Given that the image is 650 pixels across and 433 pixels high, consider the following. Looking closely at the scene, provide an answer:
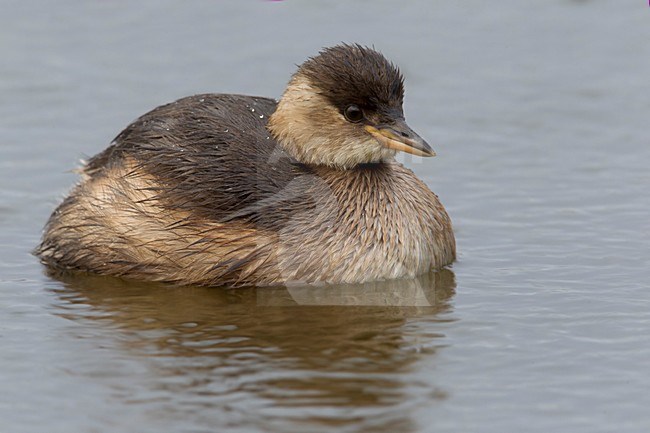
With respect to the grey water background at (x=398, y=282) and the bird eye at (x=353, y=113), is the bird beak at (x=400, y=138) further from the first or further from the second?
the grey water background at (x=398, y=282)

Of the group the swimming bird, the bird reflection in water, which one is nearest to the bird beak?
the swimming bird

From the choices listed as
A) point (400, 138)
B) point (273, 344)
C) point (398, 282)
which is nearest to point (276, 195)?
point (400, 138)

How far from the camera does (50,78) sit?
15727 millimetres

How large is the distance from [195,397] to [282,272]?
225 cm

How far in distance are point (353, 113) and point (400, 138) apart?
439 mm

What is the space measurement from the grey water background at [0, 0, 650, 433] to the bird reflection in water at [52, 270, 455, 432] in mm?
24

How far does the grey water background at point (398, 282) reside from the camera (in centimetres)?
895

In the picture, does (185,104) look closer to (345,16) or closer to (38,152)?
(38,152)

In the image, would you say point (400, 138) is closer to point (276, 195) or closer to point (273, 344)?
point (276, 195)

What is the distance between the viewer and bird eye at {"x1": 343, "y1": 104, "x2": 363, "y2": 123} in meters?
11.2

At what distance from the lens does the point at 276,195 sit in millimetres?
11102

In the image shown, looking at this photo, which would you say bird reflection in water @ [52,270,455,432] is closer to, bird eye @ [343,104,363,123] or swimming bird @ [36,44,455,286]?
swimming bird @ [36,44,455,286]

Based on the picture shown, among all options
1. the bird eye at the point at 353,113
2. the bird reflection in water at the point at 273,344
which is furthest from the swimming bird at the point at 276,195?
the bird reflection in water at the point at 273,344

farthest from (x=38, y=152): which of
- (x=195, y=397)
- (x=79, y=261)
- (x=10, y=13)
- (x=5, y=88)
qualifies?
(x=195, y=397)
